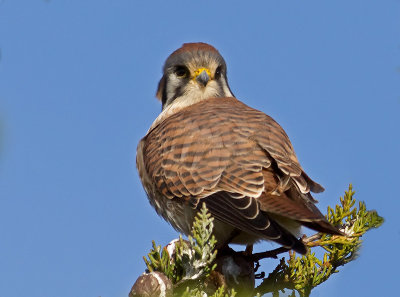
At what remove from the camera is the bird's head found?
5.30 metres

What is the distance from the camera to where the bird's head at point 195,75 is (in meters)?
5.30

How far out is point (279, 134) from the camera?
4438 millimetres

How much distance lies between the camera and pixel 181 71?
5469mm

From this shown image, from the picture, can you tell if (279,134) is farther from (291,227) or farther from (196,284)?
(196,284)

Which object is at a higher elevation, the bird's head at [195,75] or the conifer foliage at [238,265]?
the bird's head at [195,75]

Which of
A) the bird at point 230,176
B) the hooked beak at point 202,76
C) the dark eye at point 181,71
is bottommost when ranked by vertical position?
the bird at point 230,176

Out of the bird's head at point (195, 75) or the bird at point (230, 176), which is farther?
the bird's head at point (195, 75)

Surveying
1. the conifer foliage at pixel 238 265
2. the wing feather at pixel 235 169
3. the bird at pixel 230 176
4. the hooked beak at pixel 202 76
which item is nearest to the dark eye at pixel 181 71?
the hooked beak at pixel 202 76

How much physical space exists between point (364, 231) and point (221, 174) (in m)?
0.81

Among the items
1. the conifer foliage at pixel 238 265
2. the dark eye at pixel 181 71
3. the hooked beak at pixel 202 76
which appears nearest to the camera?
the conifer foliage at pixel 238 265

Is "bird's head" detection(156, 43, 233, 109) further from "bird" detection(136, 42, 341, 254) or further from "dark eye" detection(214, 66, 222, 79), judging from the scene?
"bird" detection(136, 42, 341, 254)

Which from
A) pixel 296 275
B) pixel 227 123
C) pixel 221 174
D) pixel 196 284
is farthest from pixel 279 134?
pixel 196 284

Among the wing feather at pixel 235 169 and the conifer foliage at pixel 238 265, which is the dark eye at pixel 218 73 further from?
the conifer foliage at pixel 238 265

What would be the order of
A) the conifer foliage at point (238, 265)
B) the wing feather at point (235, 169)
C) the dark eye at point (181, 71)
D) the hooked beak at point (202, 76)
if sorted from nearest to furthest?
the conifer foliage at point (238, 265) < the wing feather at point (235, 169) < the hooked beak at point (202, 76) < the dark eye at point (181, 71)
